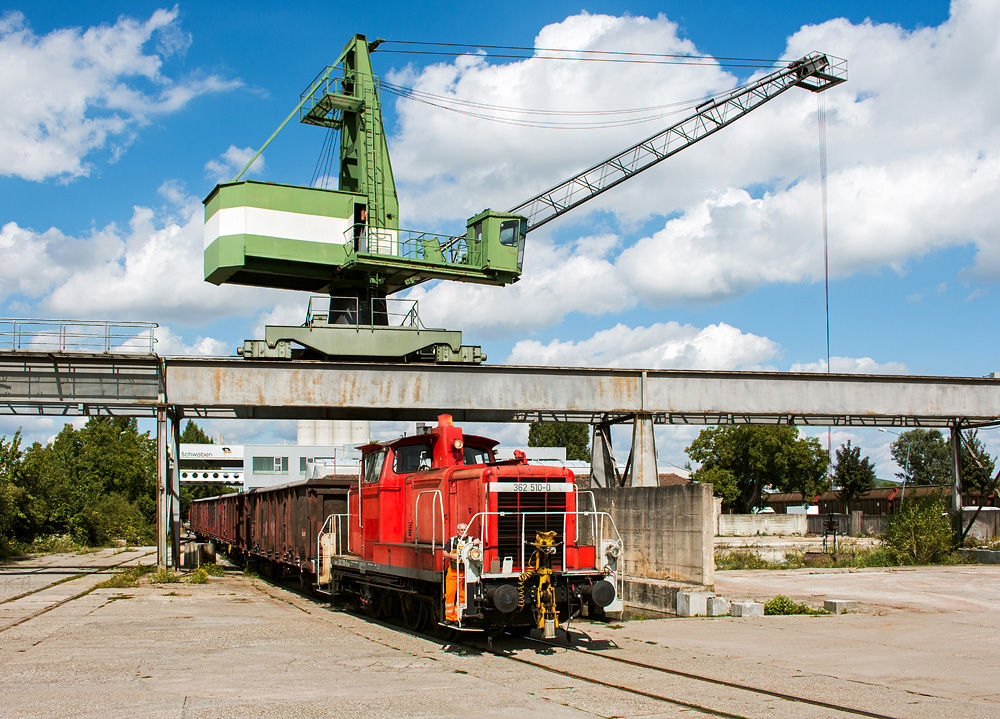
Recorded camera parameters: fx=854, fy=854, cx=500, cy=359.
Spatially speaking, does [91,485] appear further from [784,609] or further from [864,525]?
[784,609]

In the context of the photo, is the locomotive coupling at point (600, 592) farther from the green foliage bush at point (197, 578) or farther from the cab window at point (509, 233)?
the cab window at point (509, 233)

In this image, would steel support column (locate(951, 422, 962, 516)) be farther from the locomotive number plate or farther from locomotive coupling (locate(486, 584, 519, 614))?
locomotive coupling (locate(486, 584, 519, 614))

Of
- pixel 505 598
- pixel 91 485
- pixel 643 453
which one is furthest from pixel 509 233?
pixel 91 485

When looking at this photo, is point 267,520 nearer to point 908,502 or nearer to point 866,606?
point 866,606

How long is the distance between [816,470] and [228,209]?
65.9m

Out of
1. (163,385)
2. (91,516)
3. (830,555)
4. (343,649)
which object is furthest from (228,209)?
(91,516)

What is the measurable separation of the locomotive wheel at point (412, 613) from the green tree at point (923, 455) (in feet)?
435

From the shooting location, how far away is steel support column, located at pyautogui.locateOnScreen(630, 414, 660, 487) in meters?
24.4

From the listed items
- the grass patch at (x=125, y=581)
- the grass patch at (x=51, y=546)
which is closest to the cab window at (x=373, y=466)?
the grass patch at (x=125, y=581)

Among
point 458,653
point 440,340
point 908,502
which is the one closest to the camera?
point 458,653

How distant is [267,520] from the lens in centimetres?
2509

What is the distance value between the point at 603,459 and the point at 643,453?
2102mm

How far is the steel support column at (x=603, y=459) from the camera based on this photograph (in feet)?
85.7

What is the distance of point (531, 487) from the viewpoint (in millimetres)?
12539
